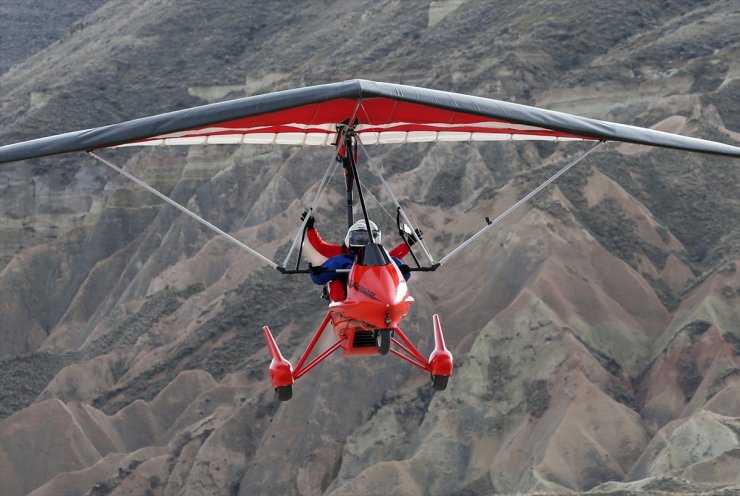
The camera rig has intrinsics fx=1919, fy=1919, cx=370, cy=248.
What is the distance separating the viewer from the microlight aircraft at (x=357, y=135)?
26219mm

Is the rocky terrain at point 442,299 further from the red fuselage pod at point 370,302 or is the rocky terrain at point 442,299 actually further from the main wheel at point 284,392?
the red fuselage pod at point 370,302

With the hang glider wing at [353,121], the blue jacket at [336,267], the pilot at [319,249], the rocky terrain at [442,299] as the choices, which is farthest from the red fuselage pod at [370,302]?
the rocky terrain at [442,299]

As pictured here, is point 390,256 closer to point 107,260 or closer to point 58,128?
point 107,260

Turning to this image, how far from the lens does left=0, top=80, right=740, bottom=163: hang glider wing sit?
87.1ft

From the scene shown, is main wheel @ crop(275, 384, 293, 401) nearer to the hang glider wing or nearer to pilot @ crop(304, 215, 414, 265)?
pilot @ crop(304, 215, 414, 265)

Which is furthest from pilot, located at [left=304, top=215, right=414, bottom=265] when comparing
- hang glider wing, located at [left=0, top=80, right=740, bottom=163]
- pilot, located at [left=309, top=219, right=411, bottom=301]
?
hang glider wing, located at [left=0, top=80, right=740, bottom=163]

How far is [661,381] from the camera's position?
2117 inches

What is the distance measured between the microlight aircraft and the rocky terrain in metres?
17.0

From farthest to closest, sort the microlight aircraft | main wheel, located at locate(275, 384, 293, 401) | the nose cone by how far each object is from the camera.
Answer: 1. main wheel, located at locate(275, 384, 293, 401)
2. the microlight aircraft
3. the nose cone

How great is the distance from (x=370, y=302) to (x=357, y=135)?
3.52 m

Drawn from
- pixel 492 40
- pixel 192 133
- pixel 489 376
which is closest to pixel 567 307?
pixel 489 376

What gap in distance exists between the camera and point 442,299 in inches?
2371

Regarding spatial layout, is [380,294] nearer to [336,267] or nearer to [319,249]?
[336,267]

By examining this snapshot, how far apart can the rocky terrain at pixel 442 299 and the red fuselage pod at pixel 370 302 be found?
19206 mm
